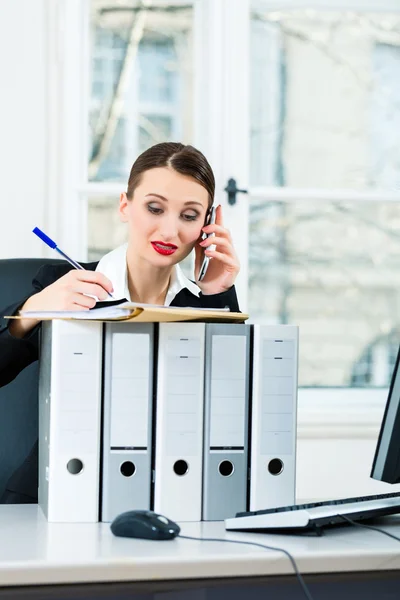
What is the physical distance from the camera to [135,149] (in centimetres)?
268

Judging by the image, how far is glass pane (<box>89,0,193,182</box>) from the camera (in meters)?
2.67

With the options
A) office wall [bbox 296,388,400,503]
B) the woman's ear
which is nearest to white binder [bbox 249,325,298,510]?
the woman's ear

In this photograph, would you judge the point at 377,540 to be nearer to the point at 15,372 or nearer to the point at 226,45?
the point at 15,372

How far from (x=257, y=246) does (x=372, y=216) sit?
0.40 meters

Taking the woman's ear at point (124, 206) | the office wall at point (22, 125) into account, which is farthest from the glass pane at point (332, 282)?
the woman's ear at point (124, 206)

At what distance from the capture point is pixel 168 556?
37.5 inches

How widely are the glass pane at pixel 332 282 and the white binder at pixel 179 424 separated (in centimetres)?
156

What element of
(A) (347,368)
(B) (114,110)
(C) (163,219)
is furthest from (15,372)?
(A) (347,368)

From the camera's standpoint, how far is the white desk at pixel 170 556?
0.92m

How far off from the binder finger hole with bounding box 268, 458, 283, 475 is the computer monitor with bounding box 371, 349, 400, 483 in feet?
0.56

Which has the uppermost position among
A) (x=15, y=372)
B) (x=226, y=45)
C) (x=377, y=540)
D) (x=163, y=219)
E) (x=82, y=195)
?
(x=226, y=45)

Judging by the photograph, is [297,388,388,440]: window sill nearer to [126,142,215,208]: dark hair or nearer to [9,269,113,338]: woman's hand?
[126,142,215,208]: dark hair

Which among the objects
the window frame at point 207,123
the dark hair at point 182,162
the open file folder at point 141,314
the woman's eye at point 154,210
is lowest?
the open file folder at point 141,314

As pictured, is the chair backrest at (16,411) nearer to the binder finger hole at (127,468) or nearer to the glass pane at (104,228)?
the binder finger hole at (127,468)
